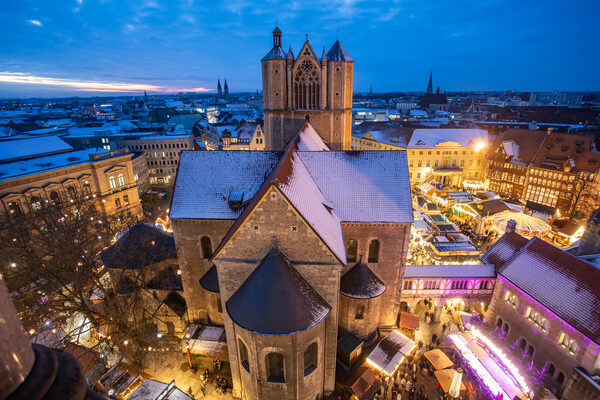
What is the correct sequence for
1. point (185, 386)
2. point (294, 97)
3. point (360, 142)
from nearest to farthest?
point (185, 386)
point (294, 97)
point (360, 142)

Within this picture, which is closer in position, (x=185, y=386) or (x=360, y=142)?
(x=185, y=386)

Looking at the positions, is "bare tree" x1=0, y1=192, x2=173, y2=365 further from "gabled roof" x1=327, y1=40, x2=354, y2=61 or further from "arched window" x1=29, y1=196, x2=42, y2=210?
"gabled roof" x1=327, y1=40, x2=354, y2=61

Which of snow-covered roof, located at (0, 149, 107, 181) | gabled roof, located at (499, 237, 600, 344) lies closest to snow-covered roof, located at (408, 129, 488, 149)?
gabled roof, located at (499, 237, 600, 344)

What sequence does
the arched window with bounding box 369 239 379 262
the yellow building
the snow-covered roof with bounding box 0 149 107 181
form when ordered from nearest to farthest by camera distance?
the arched window with bounding box 369 239 379 262
the snow-covered roof with bounding box 0 149 107 181
the yellow building

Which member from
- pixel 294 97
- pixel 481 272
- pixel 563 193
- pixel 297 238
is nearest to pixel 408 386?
pixel 481 272

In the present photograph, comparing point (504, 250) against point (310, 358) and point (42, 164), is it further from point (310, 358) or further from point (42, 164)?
point (42, 164)

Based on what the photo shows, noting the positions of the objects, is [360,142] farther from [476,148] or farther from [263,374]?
[263,374]

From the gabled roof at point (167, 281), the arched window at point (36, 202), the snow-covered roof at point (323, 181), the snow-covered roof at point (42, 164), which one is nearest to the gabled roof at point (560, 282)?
the snow-covered roof at point (323, 181)
